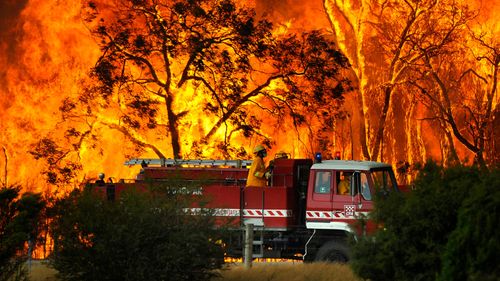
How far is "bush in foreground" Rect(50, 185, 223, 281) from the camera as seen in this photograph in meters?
16.1

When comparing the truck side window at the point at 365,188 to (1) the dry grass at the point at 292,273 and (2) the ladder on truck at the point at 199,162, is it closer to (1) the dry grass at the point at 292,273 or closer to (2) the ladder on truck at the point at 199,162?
(1) the dry grass at the point at 292,273

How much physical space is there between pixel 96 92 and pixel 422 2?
1019 cm

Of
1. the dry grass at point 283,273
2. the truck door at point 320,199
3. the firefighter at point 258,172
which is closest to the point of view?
the dry grass at point 283,273

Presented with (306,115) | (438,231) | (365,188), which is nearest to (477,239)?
(438,231)

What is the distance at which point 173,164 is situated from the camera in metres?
25.6

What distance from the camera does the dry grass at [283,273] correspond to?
1791cm

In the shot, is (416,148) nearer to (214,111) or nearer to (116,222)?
(214,111)

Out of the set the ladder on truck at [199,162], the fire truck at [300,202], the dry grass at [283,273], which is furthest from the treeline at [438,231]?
the ladder on truck at [199,162]

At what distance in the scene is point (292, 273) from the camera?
18.4 m

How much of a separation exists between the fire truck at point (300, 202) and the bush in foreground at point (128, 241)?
4.37 m

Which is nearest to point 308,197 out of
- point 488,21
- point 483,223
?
point 483,223

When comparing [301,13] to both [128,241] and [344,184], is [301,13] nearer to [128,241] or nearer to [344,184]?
[344,184]

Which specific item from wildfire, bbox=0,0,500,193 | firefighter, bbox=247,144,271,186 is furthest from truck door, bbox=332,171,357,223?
wildfire, bbox=0,0,500,193

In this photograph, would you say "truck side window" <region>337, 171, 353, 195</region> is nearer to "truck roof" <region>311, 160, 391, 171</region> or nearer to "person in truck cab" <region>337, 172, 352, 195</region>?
"person in truck cab" <region>337, 172, 352, 195</region>
